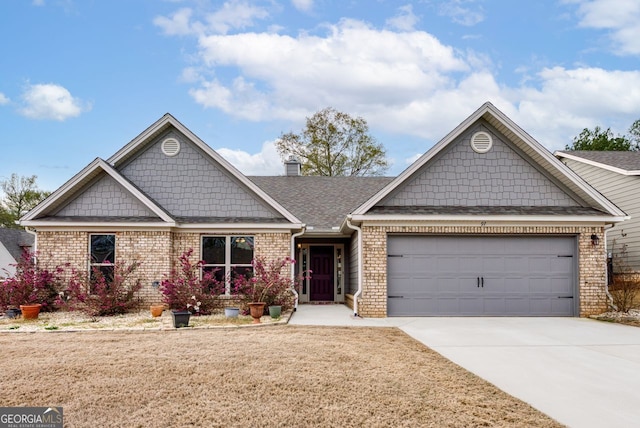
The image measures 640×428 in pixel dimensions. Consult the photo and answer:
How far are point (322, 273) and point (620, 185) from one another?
36.1ft

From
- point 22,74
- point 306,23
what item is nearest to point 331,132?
point 306,23

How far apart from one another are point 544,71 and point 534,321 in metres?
13.4

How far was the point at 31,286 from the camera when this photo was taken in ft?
45.0

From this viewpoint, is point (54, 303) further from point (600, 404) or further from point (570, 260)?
point (570, 260)

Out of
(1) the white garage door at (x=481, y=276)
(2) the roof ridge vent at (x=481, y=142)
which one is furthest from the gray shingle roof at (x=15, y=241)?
(2) the roof ridge vent at (x=481, y=142)

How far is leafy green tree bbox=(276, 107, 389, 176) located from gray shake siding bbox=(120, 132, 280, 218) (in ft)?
60.3

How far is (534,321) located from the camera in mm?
13062

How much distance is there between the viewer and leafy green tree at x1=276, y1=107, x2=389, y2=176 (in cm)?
3425

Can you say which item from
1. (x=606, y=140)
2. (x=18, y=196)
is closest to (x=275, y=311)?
(x=606, y=140)

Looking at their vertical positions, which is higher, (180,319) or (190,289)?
(190,289)

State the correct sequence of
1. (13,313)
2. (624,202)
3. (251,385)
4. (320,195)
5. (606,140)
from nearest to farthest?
(251,385)
(13,313)
(624,202)
(320,195)
(606,140)

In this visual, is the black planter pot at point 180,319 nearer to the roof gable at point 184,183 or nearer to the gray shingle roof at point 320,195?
the roof gable at point 184,183

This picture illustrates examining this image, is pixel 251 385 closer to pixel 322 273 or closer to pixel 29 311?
pixel 29 311

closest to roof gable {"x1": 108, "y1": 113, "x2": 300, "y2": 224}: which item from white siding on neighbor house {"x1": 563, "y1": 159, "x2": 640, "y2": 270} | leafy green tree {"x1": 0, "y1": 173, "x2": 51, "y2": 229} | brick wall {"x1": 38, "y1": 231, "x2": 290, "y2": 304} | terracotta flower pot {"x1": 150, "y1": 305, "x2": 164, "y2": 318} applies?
brick wall {"x1": 38, "y1": 231, "x2": 290, "y2": 304}
